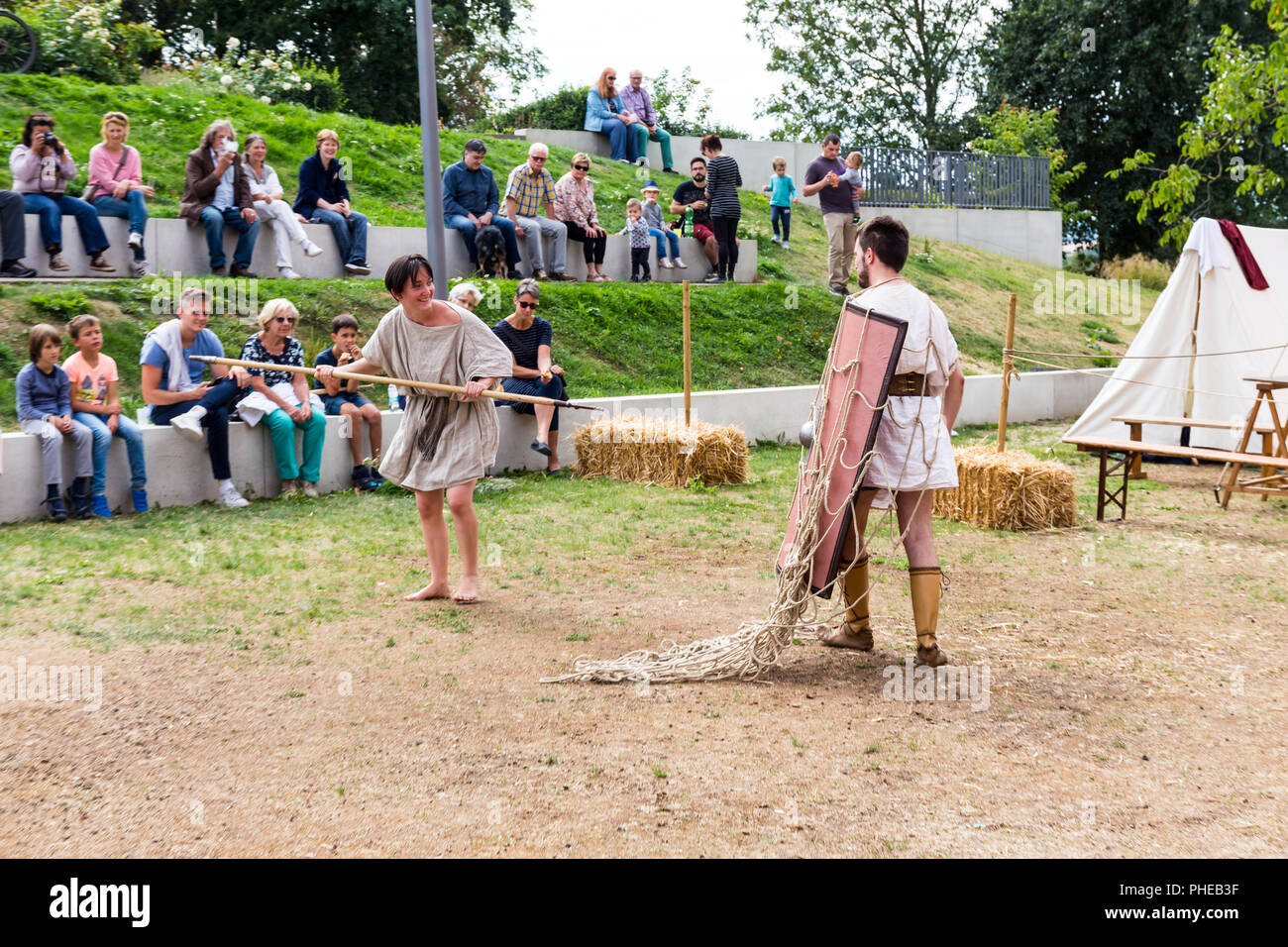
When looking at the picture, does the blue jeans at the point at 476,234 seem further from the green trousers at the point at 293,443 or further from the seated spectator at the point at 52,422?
the seated spectator at the point at 52,422

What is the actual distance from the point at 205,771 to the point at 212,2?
29.0 m

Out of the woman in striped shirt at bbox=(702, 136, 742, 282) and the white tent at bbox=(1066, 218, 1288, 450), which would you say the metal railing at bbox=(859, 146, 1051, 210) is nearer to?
the woman in striped shirt at bbox=(702, 136, 742, 282)

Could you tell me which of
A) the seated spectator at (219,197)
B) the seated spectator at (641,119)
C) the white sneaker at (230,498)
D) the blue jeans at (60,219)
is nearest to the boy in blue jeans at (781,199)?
the seated spectator at (641,119)

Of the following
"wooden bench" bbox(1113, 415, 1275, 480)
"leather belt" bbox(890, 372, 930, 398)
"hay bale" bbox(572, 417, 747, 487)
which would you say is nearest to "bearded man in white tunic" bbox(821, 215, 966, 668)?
"leather belt" bbox(890, 372, 930, 398)

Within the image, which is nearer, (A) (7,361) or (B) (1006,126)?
(A) (7,361)

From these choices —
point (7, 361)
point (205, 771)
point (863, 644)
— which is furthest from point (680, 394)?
point (205, 771)

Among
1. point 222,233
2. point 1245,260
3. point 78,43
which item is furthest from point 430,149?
point 78,43

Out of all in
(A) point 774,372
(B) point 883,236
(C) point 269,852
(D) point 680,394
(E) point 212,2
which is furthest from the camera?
(E) point 212,2

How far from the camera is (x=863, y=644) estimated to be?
5836 millimetres

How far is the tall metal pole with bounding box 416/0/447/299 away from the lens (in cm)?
1006

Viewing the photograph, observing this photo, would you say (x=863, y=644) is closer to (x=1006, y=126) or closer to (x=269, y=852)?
(x=269, y=852)

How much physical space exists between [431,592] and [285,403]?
336 centimetres

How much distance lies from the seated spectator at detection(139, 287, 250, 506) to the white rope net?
468 centimetres

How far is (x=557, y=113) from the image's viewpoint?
97.1ft
